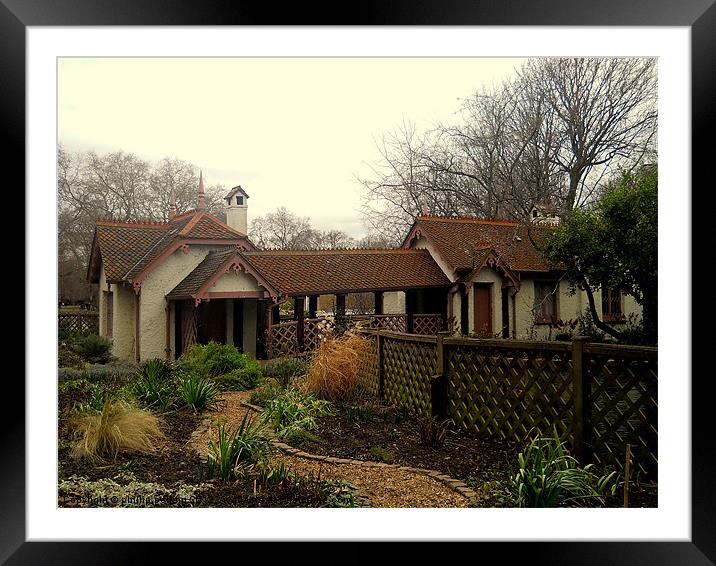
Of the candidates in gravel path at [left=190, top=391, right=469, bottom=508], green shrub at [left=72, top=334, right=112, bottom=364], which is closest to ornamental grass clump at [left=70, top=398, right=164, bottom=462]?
gravel path at [left=190, top=391, right=469, bottom=508]

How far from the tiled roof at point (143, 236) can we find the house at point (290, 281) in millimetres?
13

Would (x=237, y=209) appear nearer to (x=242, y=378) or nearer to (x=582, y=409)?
(x=242, y=378)

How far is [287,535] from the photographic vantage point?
12.4 ft

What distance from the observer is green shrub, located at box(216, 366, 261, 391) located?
722 cm

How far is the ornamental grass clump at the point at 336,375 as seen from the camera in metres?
6.78

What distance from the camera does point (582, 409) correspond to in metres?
4.44

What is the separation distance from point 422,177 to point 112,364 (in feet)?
16.0

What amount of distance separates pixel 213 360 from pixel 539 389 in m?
4.14

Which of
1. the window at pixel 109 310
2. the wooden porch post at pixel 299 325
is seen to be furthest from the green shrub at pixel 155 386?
the wooden porch post at pixel 299 325

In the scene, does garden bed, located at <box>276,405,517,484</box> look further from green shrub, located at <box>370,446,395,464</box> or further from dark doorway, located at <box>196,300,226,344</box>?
dark doorway, located at <box>196,300,226,344</box>

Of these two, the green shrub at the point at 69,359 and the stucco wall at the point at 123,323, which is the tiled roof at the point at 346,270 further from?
the green shrub at the point at 69,359

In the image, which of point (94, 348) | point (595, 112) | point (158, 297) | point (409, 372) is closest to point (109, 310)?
point (94, 348)

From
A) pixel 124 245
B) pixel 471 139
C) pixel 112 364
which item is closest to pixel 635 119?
pixel 471 139
